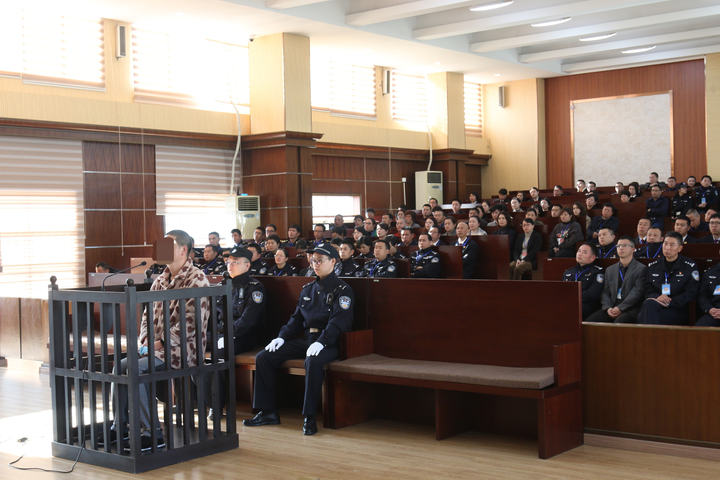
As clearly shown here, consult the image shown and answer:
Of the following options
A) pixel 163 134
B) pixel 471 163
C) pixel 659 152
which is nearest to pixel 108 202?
pixel 163 134

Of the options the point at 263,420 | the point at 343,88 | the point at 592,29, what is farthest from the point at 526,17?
the point at 263,420

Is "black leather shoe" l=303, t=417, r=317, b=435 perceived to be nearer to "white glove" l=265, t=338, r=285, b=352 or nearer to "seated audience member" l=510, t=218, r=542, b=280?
"white glove" l=265, t=338, r=285, b=352

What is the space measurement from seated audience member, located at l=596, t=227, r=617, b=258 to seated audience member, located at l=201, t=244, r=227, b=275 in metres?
3.52

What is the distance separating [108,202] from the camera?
1008cm

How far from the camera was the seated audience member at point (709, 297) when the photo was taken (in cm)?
459

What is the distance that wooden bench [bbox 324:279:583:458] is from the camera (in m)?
3.81

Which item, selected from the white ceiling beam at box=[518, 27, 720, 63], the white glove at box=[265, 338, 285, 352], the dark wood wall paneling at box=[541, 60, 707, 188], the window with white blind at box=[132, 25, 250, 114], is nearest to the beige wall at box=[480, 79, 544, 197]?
the dark wood wall paneling at box=[541, 60, 707, 188]

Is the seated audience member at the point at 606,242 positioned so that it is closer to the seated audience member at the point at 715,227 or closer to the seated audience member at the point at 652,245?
the seated audience member at the point at 652,245

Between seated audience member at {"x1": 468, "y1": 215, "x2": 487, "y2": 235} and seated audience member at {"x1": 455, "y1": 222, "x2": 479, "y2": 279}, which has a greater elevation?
seated audience member at {"x1": 468, "y1": 215, "x2": 487, "y2": 235}

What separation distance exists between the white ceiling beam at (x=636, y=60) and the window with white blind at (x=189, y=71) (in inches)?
273

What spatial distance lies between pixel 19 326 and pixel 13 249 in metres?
2.64

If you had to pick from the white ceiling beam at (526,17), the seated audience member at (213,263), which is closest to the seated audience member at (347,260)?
the seated audience member at (213,263)

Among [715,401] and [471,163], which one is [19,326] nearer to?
[715,401]

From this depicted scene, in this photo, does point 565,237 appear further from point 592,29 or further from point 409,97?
point 409,97
